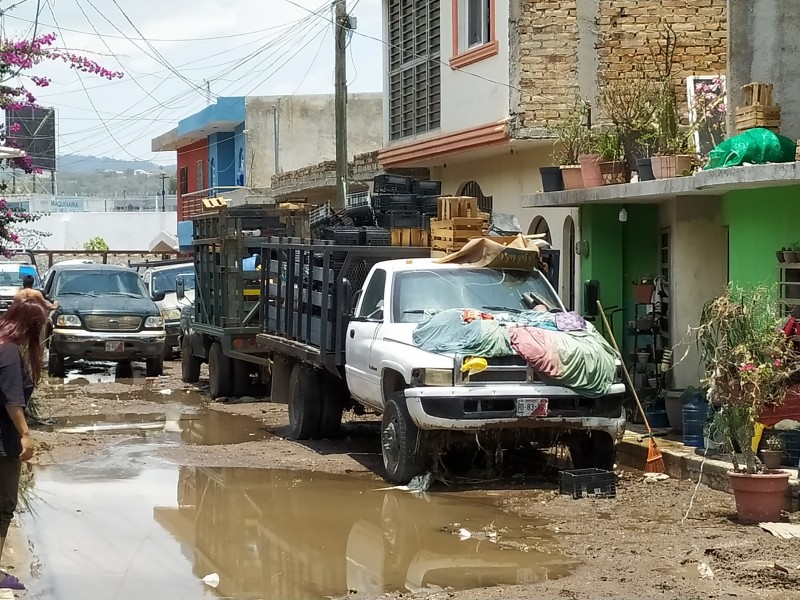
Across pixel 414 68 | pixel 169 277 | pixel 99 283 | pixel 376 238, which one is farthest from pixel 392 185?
pixel 169 277

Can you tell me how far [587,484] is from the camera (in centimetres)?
1032

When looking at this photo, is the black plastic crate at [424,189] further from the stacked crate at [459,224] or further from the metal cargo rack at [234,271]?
the stacked crate at [459,224]

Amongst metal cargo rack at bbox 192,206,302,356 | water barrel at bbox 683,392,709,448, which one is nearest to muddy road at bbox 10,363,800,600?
water barrel at bbox 683,392,709,448

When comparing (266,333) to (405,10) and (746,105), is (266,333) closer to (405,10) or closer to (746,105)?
(746,105)

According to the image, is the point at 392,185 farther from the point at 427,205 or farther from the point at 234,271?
the point at 234,271

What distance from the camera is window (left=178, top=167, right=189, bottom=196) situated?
5256cm

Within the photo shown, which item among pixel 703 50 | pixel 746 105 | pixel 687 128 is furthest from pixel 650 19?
pixel 746 105

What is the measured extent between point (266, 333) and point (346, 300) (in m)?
3.11

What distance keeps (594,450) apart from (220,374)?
8.36 m

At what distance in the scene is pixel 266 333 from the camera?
15.8 meters

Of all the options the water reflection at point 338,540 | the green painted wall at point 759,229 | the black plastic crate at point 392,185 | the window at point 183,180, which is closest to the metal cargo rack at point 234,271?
the black plastic crate at point 392,185

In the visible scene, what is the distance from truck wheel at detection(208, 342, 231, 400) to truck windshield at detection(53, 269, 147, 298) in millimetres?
4859

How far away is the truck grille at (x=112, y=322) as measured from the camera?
21.5 meters

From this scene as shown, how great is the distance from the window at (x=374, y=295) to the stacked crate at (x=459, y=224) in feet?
2.60
